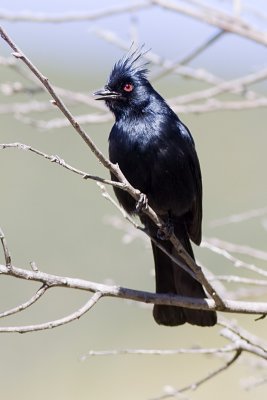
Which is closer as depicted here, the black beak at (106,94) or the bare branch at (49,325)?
the bare branch at (49,325)

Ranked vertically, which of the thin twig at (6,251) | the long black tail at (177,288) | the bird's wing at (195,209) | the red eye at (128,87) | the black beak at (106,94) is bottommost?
the long black tail at (177,288)

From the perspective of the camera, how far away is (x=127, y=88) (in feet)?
18.3

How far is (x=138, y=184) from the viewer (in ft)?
16.6

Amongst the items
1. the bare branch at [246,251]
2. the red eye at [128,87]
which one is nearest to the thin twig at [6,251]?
the bare branch at [246,251]

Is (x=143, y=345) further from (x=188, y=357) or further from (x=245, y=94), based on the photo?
(x=245, y=94)

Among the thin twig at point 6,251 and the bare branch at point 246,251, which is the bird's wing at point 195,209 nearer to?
the bare branch at point 246,251

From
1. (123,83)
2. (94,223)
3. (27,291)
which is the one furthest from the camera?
(94,223)

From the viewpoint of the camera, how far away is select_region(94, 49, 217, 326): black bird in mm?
5047

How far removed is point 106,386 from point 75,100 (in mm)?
10467

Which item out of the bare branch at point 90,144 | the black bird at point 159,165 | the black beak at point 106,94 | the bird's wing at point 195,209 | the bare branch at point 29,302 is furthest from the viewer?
the black beak at point 106,94

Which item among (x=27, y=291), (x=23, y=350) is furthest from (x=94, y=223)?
(x=23, y=350)

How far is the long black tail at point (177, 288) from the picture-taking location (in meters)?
4.89

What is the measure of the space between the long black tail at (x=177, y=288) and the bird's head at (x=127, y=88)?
78 cm

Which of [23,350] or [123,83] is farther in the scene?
[23,350]
